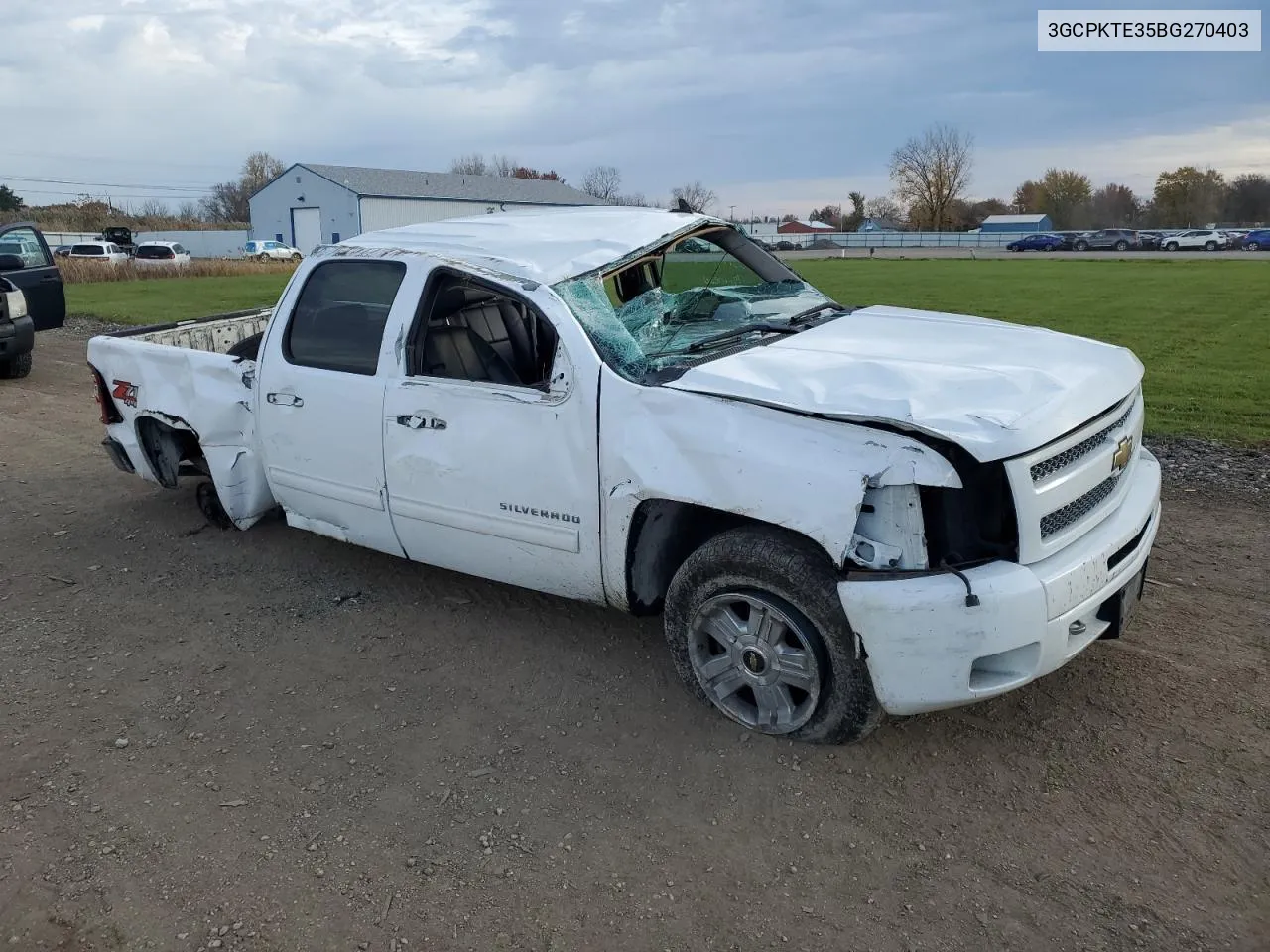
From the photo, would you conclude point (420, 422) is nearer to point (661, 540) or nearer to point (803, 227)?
point (661, 540)

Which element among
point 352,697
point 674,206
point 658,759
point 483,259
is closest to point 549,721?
point 658,759

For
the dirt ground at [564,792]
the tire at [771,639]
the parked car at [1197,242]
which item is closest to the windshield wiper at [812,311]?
the tire at [771,639]

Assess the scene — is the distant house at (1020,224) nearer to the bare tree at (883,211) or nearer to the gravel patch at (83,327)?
the bare tree at (883,211)

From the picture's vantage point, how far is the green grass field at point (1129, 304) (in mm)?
9180

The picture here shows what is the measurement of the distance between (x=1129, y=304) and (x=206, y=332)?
17713 millimetres

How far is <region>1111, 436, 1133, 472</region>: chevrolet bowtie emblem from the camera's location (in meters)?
3.55

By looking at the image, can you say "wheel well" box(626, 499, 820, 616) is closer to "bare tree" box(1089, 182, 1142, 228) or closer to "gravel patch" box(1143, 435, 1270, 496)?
"gravel patch" box(1143, 435, 1270, 496)

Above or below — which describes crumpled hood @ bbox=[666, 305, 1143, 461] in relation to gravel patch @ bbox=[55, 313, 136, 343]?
below

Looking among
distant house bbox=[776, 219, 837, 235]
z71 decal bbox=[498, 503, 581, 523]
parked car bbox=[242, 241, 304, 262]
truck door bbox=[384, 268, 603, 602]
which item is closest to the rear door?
truck door bbox=[384, 268, 603, 602]

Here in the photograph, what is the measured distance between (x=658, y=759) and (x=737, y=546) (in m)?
0.84

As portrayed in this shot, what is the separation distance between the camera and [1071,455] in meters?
3.27

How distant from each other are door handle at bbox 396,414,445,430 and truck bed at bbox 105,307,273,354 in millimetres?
2429

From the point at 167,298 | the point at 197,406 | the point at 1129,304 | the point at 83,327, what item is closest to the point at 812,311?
the point at 197,406

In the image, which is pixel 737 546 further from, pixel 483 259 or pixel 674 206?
pixel 674 206
